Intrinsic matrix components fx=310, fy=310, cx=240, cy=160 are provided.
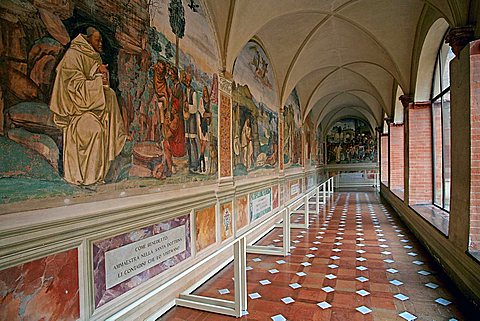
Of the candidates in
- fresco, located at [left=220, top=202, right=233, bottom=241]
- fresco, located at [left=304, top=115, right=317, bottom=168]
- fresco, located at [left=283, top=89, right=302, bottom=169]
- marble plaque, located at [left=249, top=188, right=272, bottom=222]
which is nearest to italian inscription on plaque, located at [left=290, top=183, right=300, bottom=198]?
fresco, located at [left=283, top=89, right=302, bottom=169]

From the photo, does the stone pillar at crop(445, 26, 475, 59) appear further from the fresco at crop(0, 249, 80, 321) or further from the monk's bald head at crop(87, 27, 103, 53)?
the fresco at crop(0, 249, 80, 321)

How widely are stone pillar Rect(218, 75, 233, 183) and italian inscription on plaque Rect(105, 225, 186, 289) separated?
1.76 m

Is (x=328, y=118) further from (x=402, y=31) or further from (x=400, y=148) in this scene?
(x=402, y=31)

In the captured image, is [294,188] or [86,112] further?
[294,188]

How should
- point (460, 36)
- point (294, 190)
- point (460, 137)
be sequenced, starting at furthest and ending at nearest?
1. point (294, 190)
2. point (460, 137)
3. point (460, 36)

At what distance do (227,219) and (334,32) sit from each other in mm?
6054

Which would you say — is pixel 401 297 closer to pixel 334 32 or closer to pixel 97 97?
pixel 97 97

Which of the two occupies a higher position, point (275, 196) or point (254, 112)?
point (254, 112)

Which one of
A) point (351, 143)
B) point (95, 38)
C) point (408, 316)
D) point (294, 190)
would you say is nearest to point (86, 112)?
point (95, 38)

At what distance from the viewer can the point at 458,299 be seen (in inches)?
174

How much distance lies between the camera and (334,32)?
28.5 ft

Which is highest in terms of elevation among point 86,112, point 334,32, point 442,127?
point 334,32

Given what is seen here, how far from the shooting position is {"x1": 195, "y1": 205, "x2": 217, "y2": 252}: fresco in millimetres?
5156

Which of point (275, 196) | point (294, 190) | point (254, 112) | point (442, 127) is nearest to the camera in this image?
point (442, 127)
